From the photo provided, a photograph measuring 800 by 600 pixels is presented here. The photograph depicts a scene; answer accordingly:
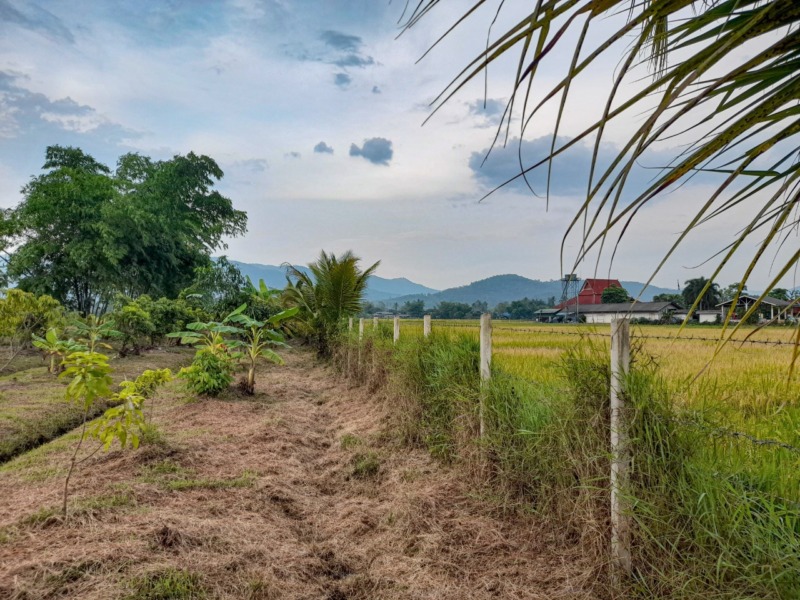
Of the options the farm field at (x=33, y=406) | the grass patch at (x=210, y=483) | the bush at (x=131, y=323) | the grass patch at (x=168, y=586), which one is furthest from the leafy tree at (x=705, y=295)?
the bush at (x=131, y=323)

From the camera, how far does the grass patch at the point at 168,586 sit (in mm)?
2357

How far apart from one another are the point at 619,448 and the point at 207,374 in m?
6.29

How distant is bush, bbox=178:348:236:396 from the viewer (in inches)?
284

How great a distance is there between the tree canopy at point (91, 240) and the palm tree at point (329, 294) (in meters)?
8.98

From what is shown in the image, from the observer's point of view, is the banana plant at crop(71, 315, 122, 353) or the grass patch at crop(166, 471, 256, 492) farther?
the banana plant at crop(71, 315, 122, 353)

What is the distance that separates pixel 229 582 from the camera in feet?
8.48

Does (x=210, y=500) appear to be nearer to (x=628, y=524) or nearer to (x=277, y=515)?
(x=277, y=515)

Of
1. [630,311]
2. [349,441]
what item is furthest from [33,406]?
[630,311]

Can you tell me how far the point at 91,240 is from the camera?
19.4m

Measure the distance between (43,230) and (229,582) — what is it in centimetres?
2189

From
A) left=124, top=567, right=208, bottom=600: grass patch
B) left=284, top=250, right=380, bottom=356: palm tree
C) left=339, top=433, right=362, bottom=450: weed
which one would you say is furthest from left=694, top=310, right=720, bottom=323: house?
left=284, top=250, right=380, bottom=356: palm tree

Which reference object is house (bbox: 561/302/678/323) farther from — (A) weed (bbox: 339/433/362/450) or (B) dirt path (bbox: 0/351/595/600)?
(A) weed (bbox: 339/433/362/450)

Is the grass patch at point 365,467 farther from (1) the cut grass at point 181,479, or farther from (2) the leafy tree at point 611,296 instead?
(2) the leafy tree at point 611,296

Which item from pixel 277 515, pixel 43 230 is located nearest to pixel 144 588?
pixel 277 515
